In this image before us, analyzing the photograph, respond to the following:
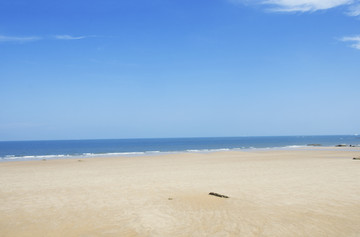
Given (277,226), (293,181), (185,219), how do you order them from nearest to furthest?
(277,226), (185,219), (293,181)

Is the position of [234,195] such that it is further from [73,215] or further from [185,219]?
[73,215]

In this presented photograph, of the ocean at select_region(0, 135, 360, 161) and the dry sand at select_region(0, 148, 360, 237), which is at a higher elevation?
the dry sand at select_region(0, 148, 360, 237)

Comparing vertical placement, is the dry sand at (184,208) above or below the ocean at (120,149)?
above

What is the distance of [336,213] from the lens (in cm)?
893

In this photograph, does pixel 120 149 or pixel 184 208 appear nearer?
pixel 184 208

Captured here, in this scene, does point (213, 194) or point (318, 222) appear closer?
point (318, 222)

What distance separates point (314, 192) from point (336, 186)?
1.87 meters

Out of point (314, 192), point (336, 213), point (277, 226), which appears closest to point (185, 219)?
point (277, 226)

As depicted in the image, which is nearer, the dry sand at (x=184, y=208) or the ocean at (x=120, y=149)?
the dry sand at (x=184, y=208)

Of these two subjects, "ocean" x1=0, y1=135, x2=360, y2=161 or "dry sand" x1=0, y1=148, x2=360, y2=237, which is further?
"ocean" x1=0, y1=135, x2=360, y2=161

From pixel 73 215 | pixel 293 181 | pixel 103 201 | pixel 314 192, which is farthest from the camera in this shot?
pixel 293 181

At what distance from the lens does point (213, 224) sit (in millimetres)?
8078

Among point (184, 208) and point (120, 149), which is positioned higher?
point (184, 208)

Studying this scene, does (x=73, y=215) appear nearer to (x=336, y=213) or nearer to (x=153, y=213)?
(x=153, y=213)
